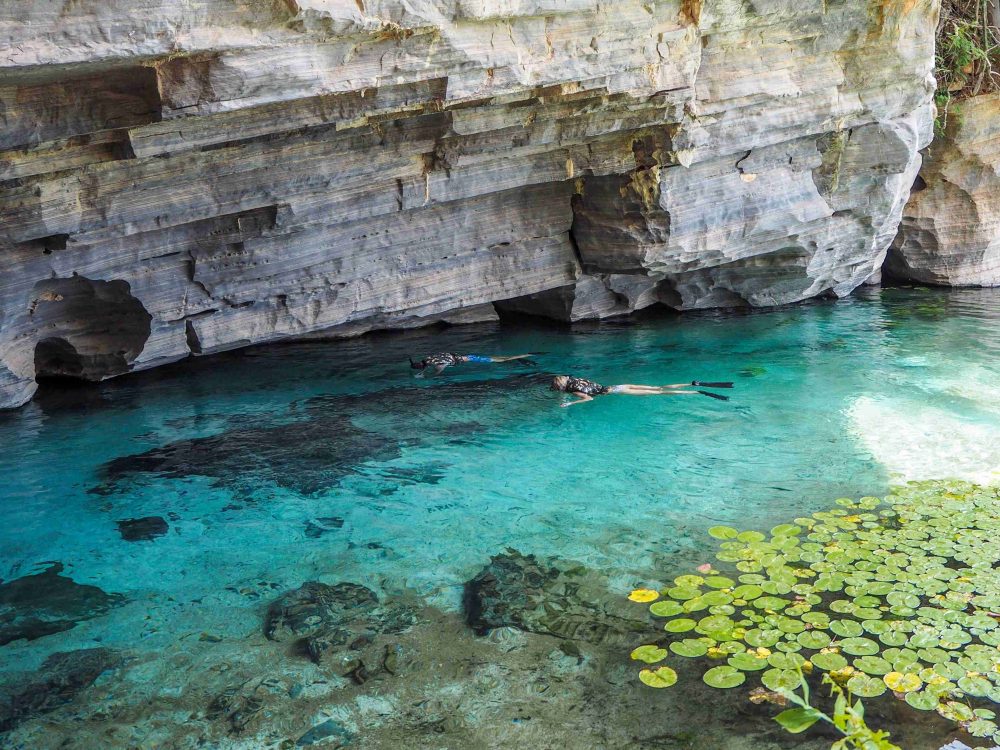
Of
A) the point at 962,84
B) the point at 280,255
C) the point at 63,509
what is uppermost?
the point at 962,84

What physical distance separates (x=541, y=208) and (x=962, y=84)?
752 centimetres

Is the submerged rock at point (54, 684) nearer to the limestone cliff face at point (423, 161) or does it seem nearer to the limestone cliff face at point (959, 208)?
the limestone cliff face at point (423, 161)

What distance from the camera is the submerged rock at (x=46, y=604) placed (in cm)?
543

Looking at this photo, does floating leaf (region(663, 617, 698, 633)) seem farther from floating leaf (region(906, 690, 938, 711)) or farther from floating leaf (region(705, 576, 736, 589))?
floating leaf (region(906, 690, 938, 711))

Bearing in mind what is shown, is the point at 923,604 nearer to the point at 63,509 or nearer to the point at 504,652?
the point at 504,652

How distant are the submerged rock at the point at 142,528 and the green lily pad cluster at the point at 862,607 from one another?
12.5 ft

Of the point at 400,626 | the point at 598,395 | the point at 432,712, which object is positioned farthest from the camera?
the point at 598,395

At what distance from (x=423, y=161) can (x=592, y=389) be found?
10.0ft

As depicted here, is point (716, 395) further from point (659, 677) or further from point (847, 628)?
point (659, 677)

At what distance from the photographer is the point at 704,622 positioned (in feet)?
16.3

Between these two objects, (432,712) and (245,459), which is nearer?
(432,712)

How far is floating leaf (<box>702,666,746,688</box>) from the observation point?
4.43m

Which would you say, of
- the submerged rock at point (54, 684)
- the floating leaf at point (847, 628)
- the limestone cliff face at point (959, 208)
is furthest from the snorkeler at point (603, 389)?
the limestone cliff face at point (959, 208)

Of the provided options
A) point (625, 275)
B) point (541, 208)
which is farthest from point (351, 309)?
point (625, 275)
